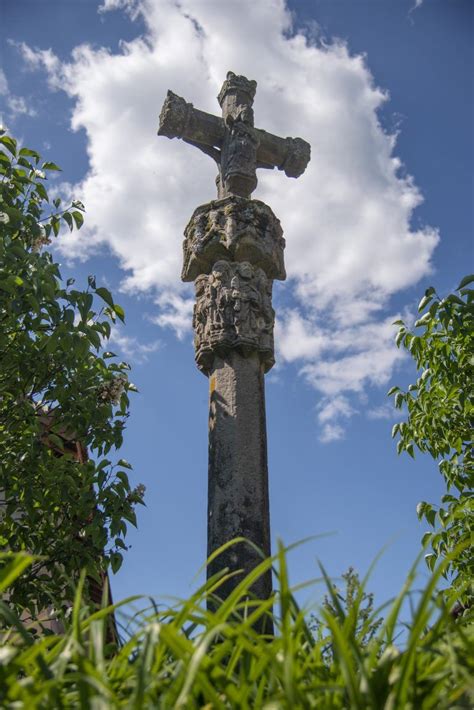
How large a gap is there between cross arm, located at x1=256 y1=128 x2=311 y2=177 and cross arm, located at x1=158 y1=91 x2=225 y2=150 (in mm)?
438

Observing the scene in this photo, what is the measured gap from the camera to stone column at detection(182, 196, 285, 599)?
177 inches

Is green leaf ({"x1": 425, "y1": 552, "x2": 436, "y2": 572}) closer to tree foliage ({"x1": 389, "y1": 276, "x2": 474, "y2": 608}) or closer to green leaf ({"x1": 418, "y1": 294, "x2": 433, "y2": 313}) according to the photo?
tree foliage ({"x1": 389, "y1": 276, "x2": 474, "y2": 608})

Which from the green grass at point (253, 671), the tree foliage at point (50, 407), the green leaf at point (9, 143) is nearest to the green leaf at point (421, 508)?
the tree foliage at point (50, 407)

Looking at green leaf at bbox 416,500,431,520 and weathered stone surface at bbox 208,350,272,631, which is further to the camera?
green leaf at bbox 416,500,431,520

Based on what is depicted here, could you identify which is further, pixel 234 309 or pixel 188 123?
pixel 188 123

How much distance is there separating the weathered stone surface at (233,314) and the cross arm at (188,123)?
1546 millimetres

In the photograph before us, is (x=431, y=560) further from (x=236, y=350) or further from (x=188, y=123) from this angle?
(x=188, y=123)

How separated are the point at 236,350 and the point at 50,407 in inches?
54.1

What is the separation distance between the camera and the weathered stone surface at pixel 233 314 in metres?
5.08

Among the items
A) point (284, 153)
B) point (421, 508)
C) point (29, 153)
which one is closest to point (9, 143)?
point (29, 153)

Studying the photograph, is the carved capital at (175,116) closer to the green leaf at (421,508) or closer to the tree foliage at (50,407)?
the tree foliage at (50,407)

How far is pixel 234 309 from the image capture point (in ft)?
17.0

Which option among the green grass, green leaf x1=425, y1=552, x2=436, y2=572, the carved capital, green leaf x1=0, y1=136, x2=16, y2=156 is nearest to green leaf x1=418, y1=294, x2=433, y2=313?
green leaf x1=425, y1=552, x2=436, y2=572

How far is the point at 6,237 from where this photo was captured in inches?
177
